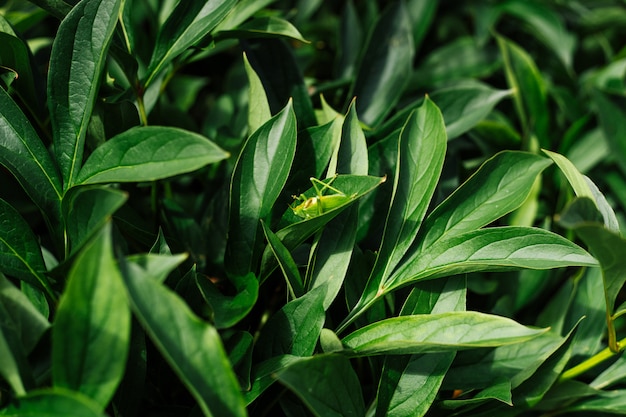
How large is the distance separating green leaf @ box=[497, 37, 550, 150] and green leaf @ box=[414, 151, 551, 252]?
1.69 ft

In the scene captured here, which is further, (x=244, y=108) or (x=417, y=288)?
(x=244, y=108)

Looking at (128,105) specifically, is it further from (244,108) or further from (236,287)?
(244,108)

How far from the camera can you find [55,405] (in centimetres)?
53

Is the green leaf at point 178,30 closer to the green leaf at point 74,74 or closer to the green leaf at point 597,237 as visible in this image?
the green leaf at point 74,74

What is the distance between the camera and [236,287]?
0.79 metres

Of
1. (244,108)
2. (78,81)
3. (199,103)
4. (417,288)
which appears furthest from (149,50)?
(417,288)

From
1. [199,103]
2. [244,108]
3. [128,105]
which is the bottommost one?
[199,103]

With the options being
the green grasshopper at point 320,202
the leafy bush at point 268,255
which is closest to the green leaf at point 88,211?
the leafy bush at point 268,255

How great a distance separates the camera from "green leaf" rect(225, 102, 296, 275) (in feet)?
2.46

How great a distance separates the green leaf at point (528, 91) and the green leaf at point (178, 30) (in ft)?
2.23

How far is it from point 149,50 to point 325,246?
62cm

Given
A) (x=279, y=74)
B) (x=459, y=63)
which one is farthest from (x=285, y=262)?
(x=459, y=63)

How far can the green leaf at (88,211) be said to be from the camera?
61 centimetres

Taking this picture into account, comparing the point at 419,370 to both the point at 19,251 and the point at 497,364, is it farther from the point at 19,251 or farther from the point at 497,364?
the point at 19,251
